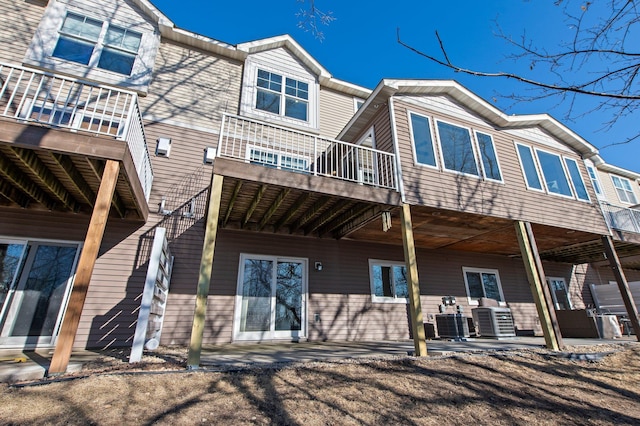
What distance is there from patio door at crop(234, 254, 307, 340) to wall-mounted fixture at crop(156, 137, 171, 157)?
309 cm

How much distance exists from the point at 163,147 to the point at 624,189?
1987 centimetres

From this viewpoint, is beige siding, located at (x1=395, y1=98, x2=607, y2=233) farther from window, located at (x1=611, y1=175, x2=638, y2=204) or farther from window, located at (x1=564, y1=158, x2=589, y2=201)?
window, located at (x1=611, y1=175, x2=638, y2=204)

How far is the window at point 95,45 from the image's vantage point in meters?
7.55

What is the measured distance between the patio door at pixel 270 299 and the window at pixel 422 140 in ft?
12.7

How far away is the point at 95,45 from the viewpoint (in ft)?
25.5

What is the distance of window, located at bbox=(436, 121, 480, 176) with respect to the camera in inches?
287

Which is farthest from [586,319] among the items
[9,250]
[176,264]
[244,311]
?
[9,250]

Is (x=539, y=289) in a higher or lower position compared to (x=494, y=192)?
lower

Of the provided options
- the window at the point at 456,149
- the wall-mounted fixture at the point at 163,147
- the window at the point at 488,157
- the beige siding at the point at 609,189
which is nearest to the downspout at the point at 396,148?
the window at the point at 456,149

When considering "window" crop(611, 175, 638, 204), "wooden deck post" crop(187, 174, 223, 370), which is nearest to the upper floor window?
"wooden deck post" crop(187, 174, 223, 370)

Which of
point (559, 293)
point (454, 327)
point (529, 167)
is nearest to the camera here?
point (454, 327)

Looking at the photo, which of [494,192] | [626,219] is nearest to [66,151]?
[494,192]

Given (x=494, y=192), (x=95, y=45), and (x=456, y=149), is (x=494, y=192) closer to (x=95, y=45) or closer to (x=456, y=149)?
(x=456, y=149)

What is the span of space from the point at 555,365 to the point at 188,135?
29.2 ft
